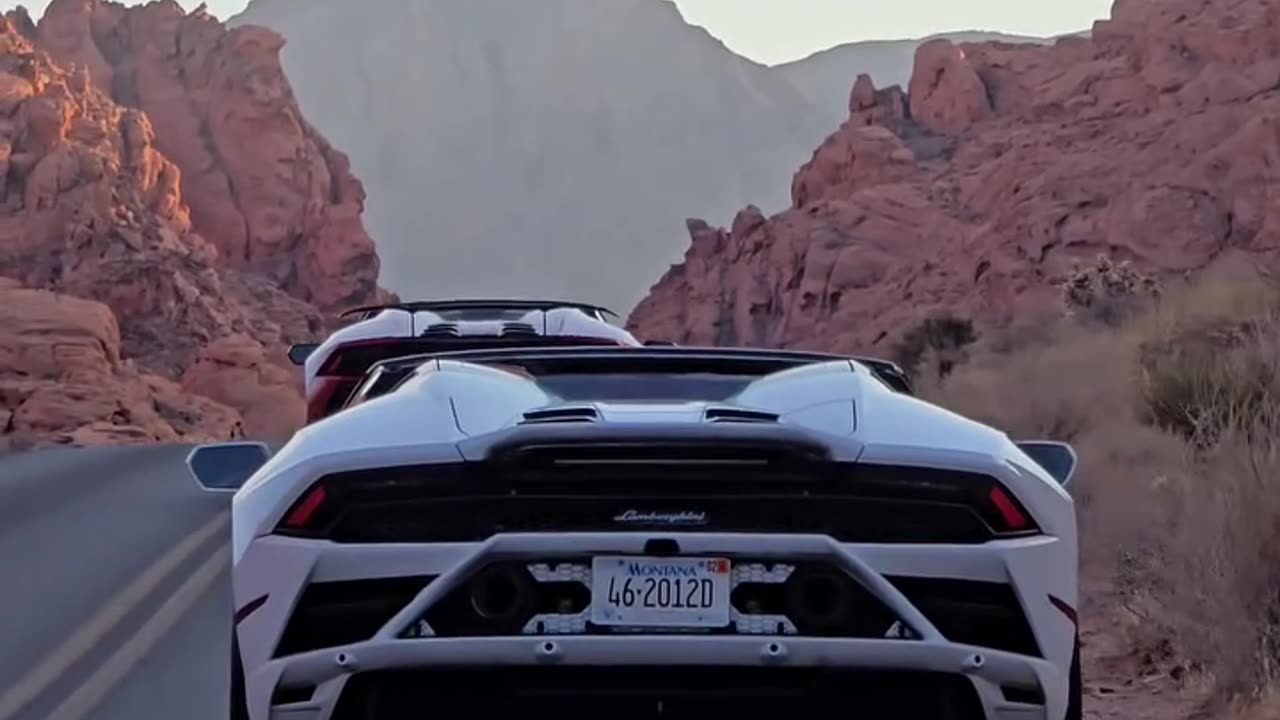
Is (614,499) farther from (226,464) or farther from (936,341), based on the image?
(936,341)

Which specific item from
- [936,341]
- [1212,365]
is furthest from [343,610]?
[936,341]

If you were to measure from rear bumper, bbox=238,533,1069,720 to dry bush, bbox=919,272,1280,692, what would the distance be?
316cm

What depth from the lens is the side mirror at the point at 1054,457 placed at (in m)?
5.42

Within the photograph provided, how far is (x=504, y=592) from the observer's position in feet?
14.3

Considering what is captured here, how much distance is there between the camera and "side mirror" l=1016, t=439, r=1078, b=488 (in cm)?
542

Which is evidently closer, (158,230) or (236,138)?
(158,230)

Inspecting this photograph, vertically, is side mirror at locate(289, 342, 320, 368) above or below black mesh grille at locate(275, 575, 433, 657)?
below

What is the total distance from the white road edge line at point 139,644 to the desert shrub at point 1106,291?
19199mm

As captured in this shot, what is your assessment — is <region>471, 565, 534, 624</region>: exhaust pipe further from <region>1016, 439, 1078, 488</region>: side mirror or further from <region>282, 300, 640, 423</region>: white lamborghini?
<region>282, 300, 640, 423</region>: white lamborghini

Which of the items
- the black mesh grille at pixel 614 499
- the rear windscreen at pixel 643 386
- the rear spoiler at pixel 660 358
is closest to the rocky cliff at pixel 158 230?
the rear spoiler at pixel 660 358

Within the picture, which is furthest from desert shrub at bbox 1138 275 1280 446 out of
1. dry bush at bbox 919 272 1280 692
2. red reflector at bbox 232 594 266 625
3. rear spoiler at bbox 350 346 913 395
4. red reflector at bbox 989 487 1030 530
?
red reflector at bbox 232 594 266 625

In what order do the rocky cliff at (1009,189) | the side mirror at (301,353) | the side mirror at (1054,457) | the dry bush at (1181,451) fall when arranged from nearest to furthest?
the side mirror at (1054,457) < the dry bush at (1181,451) < the side mirror at (301,353) < the rocky cliff at (1009,189)

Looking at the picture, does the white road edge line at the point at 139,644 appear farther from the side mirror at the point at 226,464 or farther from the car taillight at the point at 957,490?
the car taillight at the point at 957,490

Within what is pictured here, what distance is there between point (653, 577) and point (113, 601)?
6.62m
